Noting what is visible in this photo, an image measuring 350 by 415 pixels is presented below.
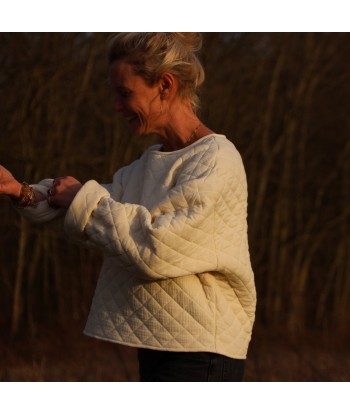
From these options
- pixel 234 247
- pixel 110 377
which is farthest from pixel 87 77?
pixel 234 247

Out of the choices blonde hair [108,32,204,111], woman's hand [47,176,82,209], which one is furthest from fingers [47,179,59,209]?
blonde hair [108,32,204,111]

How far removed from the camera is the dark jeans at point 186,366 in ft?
6.46

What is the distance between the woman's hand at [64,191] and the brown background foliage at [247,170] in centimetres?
314

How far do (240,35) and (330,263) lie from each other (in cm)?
181

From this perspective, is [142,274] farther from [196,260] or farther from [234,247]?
[234,247]

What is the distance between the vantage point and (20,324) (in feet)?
17.4

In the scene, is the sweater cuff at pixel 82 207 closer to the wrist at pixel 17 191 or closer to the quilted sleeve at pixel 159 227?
the quilted sleeve at pixel 159 227

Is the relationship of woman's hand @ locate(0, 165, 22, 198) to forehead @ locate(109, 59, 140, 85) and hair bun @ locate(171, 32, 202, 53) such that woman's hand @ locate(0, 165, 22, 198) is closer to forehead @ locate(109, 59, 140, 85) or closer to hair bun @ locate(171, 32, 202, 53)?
forehead @ locate(109, 59, 140, 85)

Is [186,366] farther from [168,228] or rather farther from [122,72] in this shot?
[122,72]

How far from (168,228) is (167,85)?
0.44m

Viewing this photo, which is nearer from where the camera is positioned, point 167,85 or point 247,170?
point 167,85

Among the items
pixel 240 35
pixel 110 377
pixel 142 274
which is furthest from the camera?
pixel 240 35

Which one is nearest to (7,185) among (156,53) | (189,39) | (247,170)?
(156,53)

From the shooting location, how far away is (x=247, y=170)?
17.9 feet
